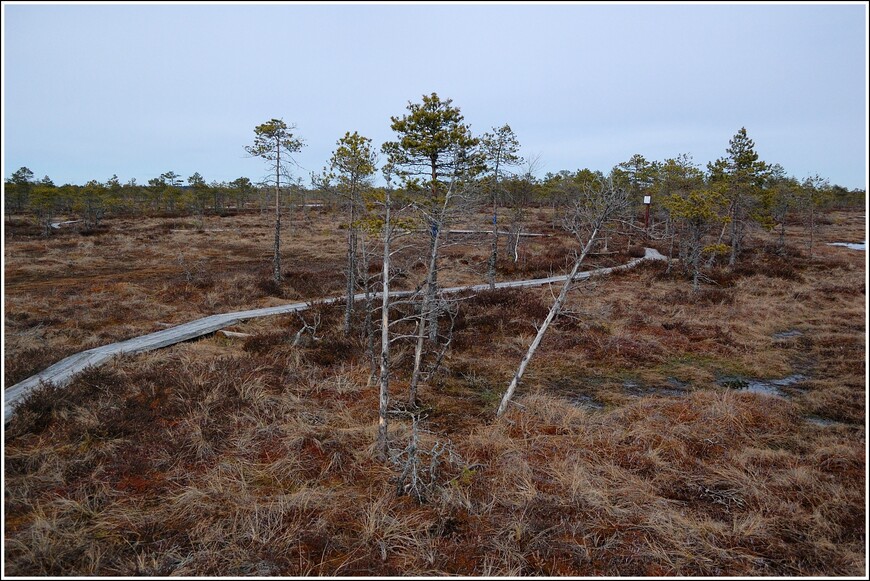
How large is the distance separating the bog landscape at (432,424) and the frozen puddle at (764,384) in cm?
11

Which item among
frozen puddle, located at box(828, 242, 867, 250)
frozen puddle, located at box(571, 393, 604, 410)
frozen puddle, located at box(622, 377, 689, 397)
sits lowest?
frozen puddle, located at box(571, 393, 604, 410)

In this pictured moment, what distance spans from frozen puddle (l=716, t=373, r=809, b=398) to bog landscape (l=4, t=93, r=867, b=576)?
0.11 meters

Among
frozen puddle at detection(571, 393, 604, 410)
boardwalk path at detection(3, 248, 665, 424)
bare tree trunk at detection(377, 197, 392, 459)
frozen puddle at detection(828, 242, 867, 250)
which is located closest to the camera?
bare tree trunk at detection(377, 197, 392, 459)

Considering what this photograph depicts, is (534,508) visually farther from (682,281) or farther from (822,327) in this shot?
(682,281)

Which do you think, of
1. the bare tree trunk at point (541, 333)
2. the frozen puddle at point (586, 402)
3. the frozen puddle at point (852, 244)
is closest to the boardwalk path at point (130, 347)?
the bare tree trunk at point (541, 333)

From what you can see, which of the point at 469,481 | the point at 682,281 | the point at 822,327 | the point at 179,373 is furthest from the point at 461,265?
the point at 469,481

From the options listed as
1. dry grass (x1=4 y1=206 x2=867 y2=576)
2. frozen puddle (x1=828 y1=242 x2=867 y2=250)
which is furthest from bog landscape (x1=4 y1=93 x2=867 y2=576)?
frozen puddle (x1=828 y1=242 x2=867 y2=250)

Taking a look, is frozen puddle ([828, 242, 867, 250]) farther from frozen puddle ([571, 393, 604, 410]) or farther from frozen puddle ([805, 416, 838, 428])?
frozen puddle ([571, 393, 604, 410])

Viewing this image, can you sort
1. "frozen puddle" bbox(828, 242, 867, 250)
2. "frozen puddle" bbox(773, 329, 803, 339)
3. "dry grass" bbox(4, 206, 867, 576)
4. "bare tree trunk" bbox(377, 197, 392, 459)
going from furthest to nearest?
"frozen puddle" bbox(828, 242, 867, 250)
"frozen puddle" bbox(773, 329, 803, 339)
"bare tree trunk" bbox(377, 197, 392, 459)
"dry grass" bbox(4, 206, 867, 576)

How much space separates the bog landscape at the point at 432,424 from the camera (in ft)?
17.6

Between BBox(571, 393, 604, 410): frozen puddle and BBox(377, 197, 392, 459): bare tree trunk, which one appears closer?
BBox(377, 197, 392, 459): bare tree trunk

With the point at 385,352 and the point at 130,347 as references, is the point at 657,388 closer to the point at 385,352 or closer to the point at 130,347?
the point at 385,352

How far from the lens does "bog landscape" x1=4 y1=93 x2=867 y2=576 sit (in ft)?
17.6

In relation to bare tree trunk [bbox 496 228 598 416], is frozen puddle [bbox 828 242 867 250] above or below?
above
